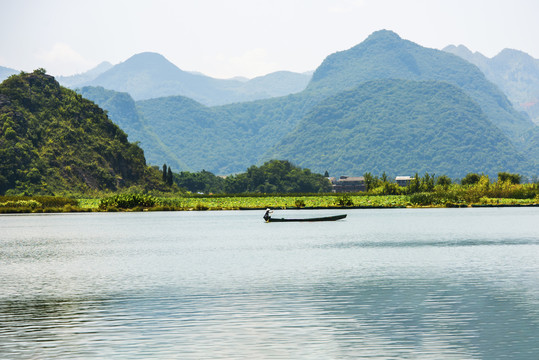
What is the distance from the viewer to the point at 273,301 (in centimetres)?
2917

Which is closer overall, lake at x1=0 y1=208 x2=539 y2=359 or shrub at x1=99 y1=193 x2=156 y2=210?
lake at x1=0 y1=208 x2=539 y2=359

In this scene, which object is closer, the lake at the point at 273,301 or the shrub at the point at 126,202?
the lake at the point at 273,301

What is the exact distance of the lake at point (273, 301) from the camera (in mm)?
21016

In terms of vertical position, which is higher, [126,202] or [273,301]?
[126,202]

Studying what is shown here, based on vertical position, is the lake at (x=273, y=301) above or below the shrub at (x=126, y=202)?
below

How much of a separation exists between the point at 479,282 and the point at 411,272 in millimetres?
5198

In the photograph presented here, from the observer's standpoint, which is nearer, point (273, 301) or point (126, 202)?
point (273, 301)

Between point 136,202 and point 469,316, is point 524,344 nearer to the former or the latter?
point 469,316

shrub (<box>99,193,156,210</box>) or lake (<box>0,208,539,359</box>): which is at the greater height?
shrub (<box>99,193,156,210</box>)

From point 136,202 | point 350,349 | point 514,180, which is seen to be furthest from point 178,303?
point 514,180

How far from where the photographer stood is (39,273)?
4078 cm

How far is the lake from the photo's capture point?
2102 centimetres

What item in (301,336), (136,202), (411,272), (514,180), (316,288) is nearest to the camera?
(301,336)

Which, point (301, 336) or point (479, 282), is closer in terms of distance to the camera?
point (301, 336)
